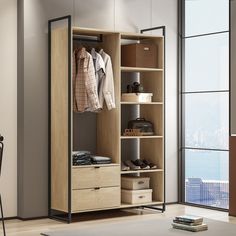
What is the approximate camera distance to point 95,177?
6406mm

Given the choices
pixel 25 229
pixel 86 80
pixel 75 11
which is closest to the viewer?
pixel 25 229

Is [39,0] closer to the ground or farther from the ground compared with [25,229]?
farther from the ground

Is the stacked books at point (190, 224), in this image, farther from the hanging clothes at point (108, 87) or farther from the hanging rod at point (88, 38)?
the hanging rod at point (88, 38)

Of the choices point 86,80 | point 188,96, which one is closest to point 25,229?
point 86,80

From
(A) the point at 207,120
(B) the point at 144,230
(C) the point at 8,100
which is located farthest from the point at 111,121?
(B) the point at 144,230

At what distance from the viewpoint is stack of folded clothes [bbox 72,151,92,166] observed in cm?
631

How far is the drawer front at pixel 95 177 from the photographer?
6.27 meters

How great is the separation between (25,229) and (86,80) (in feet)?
5.54

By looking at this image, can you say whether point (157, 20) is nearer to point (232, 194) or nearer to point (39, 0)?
point (39, 0)

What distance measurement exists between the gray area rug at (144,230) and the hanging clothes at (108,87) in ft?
6.22

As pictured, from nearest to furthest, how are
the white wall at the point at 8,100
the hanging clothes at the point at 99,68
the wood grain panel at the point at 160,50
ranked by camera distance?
the white wall at the point at 8,100 → the hanging clothes at the point at 99,68 → the wood grain panel at the point at 160,50

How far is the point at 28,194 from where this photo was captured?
253 inches

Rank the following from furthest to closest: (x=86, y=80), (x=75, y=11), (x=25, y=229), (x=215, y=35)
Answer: (x=215, y=35)
(x=75, y=11)
(x=86, y=80)
(x=25, y=229)

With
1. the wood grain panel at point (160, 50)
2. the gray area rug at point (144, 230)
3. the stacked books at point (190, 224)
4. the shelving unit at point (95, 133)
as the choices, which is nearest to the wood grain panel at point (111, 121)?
the shelving unit at point (95, 133)
